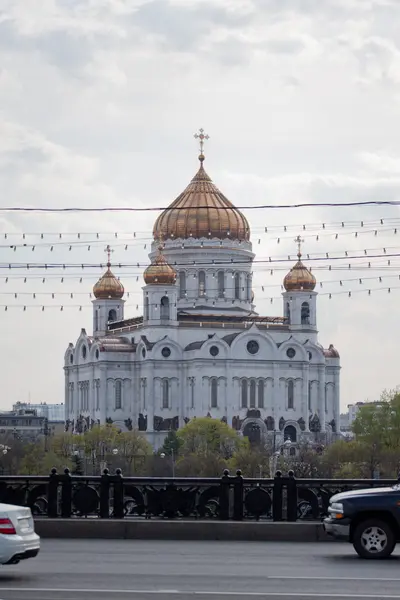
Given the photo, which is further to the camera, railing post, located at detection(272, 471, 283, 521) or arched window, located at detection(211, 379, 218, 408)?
arched window, located at detection(211, 379, 218, 408)

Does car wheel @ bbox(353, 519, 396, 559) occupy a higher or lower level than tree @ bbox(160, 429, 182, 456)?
lower

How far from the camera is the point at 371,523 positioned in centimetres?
2300

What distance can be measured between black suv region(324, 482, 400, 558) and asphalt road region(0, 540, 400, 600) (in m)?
0.27

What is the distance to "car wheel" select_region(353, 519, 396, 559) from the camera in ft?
75.5

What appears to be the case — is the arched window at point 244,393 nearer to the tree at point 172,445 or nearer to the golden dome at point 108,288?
the tree at point 172,445

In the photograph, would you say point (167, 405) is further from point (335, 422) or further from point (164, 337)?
point (335, 422)

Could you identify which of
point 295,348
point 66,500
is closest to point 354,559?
point 66,500

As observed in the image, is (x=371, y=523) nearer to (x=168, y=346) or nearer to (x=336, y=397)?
(x=168, y=346)

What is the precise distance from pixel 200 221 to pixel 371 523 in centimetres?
10719

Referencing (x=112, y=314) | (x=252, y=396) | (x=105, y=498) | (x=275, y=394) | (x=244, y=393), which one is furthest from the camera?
(x=112, y=314)

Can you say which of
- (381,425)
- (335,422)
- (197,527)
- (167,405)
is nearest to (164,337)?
(167,405)

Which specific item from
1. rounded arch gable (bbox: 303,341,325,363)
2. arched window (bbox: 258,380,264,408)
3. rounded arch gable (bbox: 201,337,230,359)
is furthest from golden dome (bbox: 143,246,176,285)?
rounded arch gable (bbox: 303,341,325,363)

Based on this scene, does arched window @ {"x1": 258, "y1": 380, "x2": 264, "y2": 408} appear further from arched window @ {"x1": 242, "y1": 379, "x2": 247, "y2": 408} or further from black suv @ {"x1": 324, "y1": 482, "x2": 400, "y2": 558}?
black suv @ {"x1": 324, "y1": 482, "x2": 400, "y2": 558}

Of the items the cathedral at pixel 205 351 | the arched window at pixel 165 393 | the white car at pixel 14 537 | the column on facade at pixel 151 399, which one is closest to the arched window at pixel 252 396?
the cathedral at pixel 205 351
